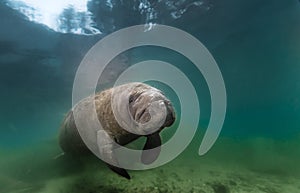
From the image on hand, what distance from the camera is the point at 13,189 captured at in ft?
19.4

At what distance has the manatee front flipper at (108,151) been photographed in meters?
3.64

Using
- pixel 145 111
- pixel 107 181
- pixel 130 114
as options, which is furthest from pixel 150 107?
pixel 107 181

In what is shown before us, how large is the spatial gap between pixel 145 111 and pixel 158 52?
59.0 feet

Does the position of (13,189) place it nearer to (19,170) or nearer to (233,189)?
(19,170)

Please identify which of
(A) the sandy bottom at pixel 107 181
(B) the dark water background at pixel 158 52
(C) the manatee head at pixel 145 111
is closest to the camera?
(C) the manatee head at pixel 145 111

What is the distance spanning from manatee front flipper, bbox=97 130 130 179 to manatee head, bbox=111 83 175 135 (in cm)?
32

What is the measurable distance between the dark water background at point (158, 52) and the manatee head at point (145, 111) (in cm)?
1026

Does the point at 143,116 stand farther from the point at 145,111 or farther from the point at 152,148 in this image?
the point at 152,148

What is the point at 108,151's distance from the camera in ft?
13.0

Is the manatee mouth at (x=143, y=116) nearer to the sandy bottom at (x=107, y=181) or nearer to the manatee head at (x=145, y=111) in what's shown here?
the manatee head at (x=145, y=111)

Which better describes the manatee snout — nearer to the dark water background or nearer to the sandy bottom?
the sandy bottom

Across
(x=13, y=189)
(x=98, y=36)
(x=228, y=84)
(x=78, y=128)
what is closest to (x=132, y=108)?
(x=78, y=128)

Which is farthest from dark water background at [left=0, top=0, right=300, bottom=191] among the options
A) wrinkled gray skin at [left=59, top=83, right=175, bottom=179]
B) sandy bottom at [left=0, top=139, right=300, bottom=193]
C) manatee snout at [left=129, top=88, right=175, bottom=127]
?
manatee snout at [left=129, top=88, right=175, bottom=127]

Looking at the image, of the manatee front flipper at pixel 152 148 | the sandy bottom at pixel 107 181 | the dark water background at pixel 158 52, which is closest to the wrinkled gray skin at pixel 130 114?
the manatee front flipper at pixel 152 148
